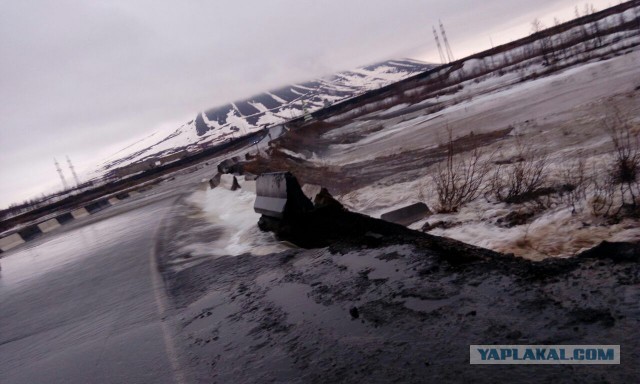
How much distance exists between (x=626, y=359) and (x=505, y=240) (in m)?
3.47

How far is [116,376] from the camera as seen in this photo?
4262 mm

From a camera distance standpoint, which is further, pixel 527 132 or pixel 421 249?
pixel 527 132

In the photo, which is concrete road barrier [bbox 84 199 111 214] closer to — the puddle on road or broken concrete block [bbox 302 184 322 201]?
broken concrete block [bbox 302 184 322 201]

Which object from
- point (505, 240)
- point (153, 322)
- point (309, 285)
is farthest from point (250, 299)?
point (505, 240)

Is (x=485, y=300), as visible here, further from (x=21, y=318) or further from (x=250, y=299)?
→ (x=21, y=318)

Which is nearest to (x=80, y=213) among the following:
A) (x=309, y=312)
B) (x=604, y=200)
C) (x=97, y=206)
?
(x=97, y=206)

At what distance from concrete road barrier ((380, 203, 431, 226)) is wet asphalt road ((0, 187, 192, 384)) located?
3.95 metres

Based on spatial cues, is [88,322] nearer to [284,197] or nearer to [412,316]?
[284,197]

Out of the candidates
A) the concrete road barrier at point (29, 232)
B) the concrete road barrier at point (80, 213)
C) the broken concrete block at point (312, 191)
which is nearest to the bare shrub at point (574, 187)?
the broken concrete block at point (312, 191)

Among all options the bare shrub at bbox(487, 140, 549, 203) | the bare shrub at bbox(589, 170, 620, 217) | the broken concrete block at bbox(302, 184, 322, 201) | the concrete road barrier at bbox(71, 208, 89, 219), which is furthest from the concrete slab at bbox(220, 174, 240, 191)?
the concrete road barrier at bbox(71, 208, 89, 219)

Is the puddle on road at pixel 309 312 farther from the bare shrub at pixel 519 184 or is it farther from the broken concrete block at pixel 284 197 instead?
the bare shrub at pixel 519 184

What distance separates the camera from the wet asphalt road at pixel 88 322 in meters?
4.56

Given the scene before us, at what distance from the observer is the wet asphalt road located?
15.0ft

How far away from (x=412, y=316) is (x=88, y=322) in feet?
15.3
